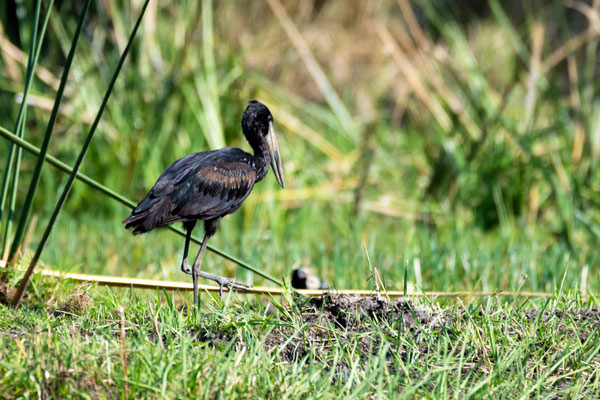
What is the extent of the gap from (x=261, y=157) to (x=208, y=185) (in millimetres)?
338

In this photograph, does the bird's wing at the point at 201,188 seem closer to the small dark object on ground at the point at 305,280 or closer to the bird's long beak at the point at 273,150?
the bird's long beak at the point at 273,150

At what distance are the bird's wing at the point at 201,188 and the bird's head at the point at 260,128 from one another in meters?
0.13

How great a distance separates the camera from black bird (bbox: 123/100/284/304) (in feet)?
9.29

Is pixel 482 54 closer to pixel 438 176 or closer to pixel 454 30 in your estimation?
pixel 454 30

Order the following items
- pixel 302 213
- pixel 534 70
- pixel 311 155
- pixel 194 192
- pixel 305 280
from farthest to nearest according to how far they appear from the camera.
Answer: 1. pixel 311 155
2. pixel 534 70
3. pixel 302 213
4. pixel 305 280
5. pixel 194 192

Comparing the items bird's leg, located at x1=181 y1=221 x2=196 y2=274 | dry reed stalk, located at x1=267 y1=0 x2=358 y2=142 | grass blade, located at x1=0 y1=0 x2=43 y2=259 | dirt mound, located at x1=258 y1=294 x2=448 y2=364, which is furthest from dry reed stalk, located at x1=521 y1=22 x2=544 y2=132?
grass blade, located at x1=0 y1=0 x2=43 y2=259

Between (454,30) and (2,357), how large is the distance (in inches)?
208

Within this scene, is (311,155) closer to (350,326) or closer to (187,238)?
(187,238)

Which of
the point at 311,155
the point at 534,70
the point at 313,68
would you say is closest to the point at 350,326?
the point at 534,70

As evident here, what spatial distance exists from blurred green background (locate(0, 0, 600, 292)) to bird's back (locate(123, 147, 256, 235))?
4.86ft

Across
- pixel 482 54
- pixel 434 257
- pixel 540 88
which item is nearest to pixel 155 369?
pixel 434 257

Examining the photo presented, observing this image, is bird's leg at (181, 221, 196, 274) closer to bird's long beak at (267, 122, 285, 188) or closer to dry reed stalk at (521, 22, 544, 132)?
bird's long beak at (267, 122, 285, 188)

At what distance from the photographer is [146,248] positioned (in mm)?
4891

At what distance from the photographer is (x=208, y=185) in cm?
287
